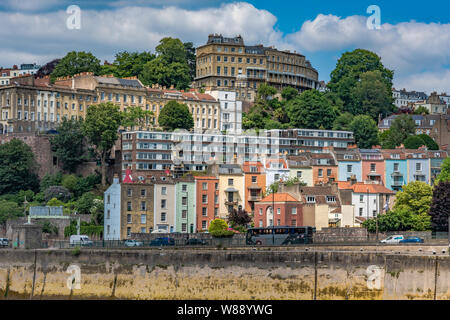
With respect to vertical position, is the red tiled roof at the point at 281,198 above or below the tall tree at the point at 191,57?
below

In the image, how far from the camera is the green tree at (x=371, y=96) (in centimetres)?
15007

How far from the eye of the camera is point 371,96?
5969 inches

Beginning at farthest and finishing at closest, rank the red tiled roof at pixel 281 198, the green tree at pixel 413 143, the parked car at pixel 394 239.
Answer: the green tree at pixel 413 143, the red tiled roof at pixel 281 198, the parked car at pixel 394 239

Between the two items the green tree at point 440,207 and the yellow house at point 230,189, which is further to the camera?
the yellow house at point 230,189

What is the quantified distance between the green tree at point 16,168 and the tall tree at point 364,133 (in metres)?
40.6

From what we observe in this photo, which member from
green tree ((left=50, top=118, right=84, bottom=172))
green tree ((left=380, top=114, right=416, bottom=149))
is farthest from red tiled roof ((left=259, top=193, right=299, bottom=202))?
green tree ((left=380, top=114, right=416, bottom=149))

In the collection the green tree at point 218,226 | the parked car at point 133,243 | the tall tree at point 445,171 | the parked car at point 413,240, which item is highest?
the tall tree at point 445,171

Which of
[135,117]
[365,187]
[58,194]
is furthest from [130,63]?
[365,187]

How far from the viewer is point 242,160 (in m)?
113

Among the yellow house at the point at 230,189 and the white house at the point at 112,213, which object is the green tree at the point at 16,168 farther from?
the yellow house at the point at 230,189

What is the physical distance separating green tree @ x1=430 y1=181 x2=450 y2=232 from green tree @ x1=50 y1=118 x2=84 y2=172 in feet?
146

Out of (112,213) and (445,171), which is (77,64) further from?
(445,171)

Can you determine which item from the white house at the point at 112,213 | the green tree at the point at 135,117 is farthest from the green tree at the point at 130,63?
the white house at the point at 112,213
